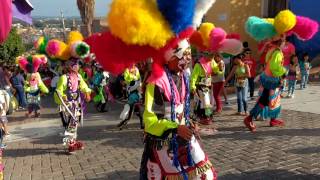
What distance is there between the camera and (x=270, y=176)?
576 cm

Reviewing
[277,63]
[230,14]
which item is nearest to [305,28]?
[277,63]

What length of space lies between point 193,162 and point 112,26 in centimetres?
143

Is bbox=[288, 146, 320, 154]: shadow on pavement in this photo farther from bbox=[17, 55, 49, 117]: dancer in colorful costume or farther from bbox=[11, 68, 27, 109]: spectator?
bbox=[11, 68, 27, 109]: spectator

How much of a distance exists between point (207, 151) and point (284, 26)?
2569 millimetres

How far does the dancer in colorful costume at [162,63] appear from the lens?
3.63 m

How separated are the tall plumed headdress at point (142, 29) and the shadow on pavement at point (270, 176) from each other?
8.31ft

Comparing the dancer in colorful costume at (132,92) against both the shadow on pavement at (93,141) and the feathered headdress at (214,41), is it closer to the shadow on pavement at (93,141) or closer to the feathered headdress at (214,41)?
the shadow on pavement at (93,141)

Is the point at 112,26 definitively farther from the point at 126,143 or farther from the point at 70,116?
the point at 126,143

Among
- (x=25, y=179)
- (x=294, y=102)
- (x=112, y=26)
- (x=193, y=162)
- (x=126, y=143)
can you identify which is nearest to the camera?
(x=112, y=26)

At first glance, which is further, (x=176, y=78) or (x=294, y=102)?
(x=294, y=102)

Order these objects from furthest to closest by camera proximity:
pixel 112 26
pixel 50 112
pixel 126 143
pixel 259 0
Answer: pixel 259 0 → pixel 50 112 → pixel 126 143 → pixel 112 26

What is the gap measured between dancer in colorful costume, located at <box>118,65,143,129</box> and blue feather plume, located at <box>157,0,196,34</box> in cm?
568

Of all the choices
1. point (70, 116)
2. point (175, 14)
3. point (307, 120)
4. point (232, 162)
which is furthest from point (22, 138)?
point (175, 14)

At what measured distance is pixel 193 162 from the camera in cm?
405
